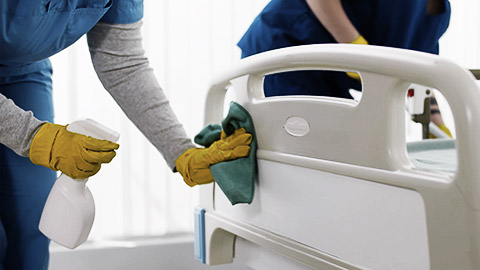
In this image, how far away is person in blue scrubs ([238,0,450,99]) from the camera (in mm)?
1623

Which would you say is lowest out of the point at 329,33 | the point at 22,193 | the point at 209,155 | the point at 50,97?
the point at 22,193

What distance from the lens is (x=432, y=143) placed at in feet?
5.42

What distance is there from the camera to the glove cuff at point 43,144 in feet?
3.51

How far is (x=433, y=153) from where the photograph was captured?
158cm

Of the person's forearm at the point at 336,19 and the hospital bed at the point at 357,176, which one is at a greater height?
the person's forearm at the point at 336,19

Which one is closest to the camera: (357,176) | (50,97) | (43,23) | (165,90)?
(357,176)

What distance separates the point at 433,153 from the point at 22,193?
3.75 feet

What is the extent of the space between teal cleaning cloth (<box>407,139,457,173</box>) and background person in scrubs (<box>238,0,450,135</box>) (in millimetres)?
261

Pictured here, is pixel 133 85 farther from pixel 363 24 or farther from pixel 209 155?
pixel 363 24

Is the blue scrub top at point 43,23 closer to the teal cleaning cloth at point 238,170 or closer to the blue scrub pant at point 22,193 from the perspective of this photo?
the blue scrub pant at point 22,193

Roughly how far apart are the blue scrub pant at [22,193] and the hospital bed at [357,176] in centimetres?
47

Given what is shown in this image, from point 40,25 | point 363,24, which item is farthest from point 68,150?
point 363,24

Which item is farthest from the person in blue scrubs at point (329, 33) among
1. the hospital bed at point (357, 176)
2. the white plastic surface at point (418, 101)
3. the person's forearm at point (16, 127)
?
the person's forearm at point (16, 127)

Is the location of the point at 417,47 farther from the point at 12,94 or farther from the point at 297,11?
the point at 12,94
